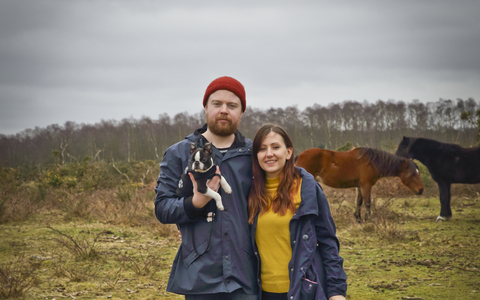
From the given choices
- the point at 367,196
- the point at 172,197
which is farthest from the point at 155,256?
the point at 367,196

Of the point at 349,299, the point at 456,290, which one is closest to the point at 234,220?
the point at 349,299

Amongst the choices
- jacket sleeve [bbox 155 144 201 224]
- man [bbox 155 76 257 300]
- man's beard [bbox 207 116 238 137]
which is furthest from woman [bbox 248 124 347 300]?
jacket sleeve [bbox 155 144 201 224]

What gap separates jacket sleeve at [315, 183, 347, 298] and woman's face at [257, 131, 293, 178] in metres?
0.37

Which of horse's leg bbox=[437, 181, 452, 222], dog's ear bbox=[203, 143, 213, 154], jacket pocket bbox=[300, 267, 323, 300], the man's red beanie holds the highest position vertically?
the man's red beanie

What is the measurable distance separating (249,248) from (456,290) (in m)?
4.18

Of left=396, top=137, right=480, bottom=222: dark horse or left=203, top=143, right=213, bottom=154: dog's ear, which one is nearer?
left=203, top=143, right=213, bottom=154: dog's ear

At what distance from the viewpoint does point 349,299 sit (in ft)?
16.1

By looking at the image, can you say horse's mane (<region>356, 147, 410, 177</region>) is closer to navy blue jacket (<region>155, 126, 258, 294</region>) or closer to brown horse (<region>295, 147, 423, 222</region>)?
brown horse (<region>295, 147, 423, 222</region>)

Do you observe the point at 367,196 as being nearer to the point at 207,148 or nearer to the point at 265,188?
the point at 265,188

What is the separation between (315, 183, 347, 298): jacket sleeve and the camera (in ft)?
8.43

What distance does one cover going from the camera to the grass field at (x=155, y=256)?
516 centimetres

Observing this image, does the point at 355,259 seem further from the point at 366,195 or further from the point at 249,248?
the point at 249,248

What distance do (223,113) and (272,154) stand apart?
0.51 m

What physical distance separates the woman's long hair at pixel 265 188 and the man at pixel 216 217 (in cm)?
7
